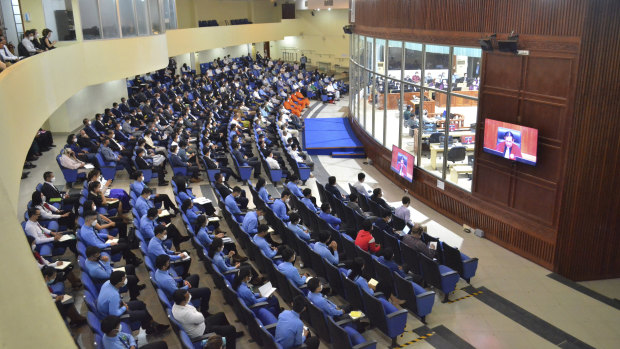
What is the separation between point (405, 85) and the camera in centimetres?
1270

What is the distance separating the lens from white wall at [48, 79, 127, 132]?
16.0 metres

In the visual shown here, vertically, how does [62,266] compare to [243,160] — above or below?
above

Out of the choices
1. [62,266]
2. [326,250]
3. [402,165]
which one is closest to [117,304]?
[62,266]

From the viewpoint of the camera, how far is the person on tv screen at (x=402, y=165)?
12430 mm

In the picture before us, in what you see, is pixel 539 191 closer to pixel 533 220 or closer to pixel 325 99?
pixel 533 220

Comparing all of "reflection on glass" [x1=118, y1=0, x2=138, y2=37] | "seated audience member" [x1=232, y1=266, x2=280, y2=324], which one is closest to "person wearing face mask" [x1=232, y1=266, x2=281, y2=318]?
"seated audience member" [x1=232, y1=266, x2=280, y2=324]

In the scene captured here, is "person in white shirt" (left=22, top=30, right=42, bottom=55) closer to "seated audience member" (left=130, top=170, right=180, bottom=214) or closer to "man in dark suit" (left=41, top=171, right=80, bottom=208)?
"man in dark suit" (left=41, top=171, right=80, bottom=208)

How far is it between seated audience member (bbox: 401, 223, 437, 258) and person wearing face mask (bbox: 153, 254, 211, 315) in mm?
3295

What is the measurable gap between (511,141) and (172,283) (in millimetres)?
6417

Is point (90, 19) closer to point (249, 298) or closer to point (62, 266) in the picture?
point (62, 266)

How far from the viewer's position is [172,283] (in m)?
6.45

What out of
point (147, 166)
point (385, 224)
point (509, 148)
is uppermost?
point (509, 148)

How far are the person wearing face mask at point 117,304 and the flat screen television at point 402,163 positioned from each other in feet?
24.7

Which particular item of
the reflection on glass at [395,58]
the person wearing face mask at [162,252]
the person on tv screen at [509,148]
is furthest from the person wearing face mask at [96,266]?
the reflection on glass at [395,58]
